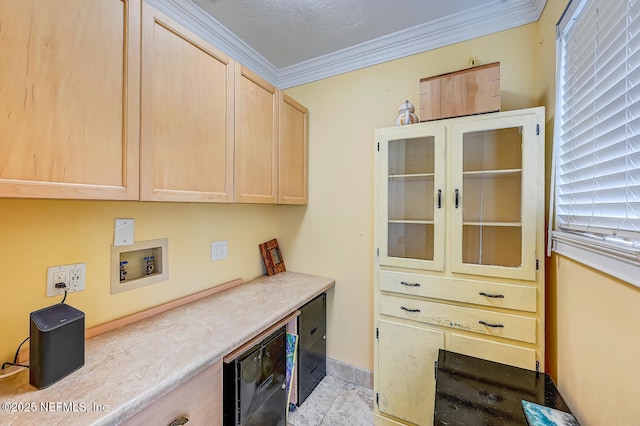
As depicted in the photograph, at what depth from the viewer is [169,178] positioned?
1203mm

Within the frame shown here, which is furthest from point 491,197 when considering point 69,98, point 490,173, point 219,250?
point 69,98

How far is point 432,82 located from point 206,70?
4.25ft

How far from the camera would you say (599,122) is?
35.5 inches

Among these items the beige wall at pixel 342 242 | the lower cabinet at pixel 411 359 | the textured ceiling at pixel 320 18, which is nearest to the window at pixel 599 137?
the beige wall at pixel 342 242

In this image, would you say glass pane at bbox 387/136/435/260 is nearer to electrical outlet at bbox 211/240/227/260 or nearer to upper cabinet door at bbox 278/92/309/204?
upper cabinet door at bbox 278/92/309/204

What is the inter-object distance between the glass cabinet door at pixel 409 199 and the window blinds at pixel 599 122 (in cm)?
58

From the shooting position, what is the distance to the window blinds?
0.74m

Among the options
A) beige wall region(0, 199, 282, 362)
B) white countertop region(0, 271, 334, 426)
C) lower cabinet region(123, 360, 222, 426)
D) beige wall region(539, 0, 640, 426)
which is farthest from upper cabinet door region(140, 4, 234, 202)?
beige wall region(539, 0, 640, 426)

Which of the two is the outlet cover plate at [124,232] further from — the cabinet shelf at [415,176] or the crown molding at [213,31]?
the cabinet shelf at [415,176]

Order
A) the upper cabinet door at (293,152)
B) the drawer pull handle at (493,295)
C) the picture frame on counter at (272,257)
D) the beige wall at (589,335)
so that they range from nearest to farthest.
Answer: the beige wall at (589,335) → the drawer pull handle at (493,295) → the upper cabinet door at (293,152) → the picture frame on counter at (272,257)

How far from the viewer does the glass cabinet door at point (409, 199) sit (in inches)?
62.5

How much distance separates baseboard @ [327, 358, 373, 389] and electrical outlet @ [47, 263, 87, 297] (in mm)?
1826

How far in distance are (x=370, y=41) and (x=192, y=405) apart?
2423 millimetres

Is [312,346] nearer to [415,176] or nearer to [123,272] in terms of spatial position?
[123,272]
